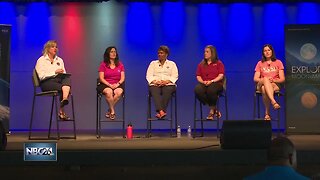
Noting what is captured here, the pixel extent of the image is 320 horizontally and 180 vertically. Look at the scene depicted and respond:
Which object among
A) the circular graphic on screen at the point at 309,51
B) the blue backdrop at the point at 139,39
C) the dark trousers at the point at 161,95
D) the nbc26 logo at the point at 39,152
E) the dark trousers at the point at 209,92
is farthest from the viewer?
the blue backdrop at the point at 139,39

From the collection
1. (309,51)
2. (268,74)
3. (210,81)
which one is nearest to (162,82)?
(210,81)

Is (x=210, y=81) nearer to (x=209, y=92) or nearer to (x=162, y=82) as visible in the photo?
(x=209, y=92)

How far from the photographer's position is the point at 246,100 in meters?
Result: 8.58

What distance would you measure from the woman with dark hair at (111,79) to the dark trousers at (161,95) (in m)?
0.42

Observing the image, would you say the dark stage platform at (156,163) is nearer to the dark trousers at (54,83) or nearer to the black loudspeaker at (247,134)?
the black loudspeaker at (247,134)

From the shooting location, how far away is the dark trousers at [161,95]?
6.92m

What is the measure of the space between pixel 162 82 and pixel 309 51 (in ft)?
6.52

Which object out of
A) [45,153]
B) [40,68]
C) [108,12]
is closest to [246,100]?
[108,12]

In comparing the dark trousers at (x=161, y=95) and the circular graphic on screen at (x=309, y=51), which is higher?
the circular graphic on screen at (x=309, y=51)

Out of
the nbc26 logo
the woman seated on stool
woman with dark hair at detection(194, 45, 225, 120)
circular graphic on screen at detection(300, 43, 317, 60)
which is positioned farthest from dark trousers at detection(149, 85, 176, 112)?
the nbc26 logo

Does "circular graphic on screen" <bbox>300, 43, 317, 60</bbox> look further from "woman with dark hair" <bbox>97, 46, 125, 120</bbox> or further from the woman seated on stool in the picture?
the woman seated on stool

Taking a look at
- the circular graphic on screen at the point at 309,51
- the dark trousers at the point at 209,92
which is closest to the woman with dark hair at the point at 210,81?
the dark trousers at the point at 209,92

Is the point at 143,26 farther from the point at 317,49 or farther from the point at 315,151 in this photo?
the point at 315,151

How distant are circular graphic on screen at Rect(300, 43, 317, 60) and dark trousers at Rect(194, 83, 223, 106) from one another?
1.26 meters
